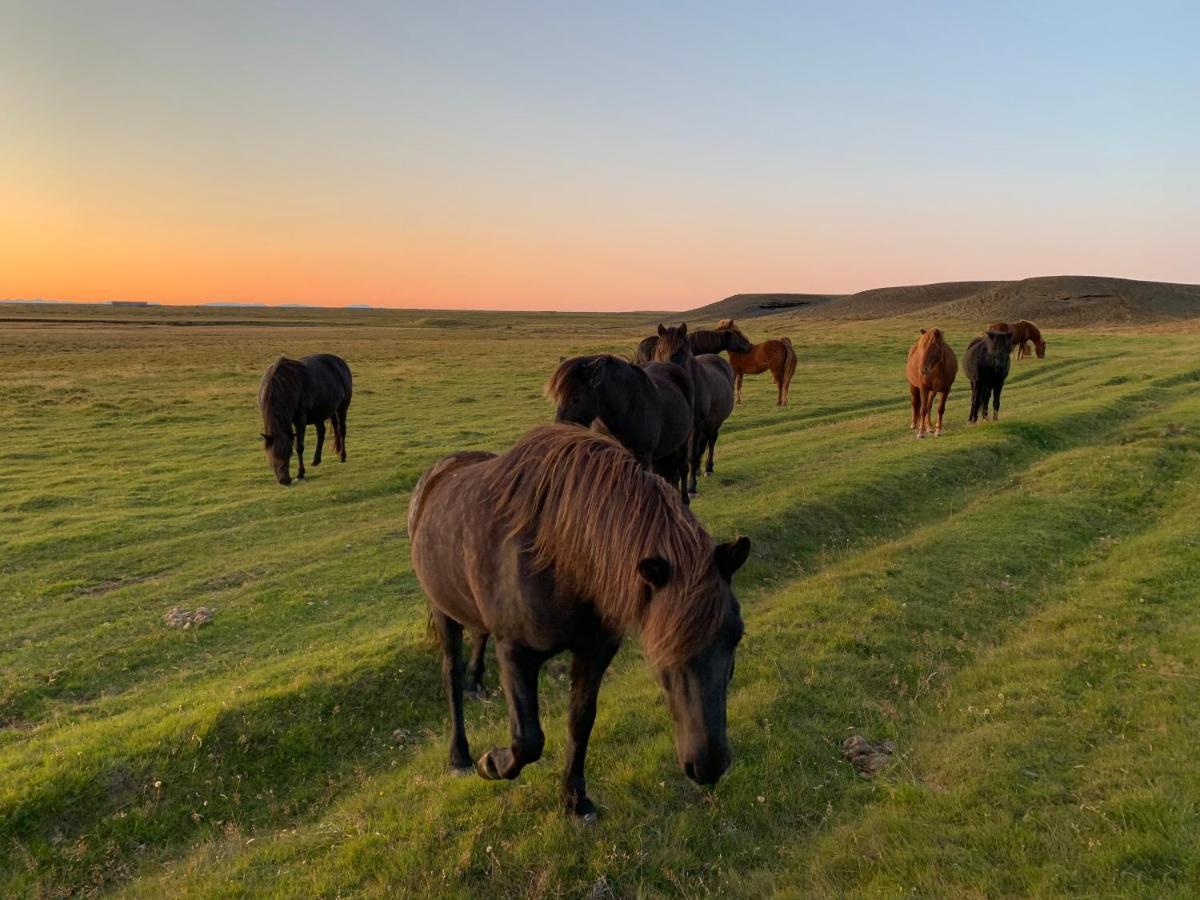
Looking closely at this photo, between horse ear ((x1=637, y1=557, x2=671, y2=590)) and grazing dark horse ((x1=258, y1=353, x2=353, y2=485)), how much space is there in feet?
41.6

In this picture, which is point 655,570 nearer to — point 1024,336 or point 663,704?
point 663,704

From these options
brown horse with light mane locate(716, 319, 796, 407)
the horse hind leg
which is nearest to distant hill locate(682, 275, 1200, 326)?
brown horse with light mane locate(716, 319, 796, 407)

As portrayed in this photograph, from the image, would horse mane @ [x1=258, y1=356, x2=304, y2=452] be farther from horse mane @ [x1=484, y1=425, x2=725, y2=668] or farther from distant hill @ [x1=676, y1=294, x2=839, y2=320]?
distant hill @ [x1=676, y1=294, x2=839, y2=320]

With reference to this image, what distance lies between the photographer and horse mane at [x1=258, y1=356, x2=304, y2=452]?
542 inches

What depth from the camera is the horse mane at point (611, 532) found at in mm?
2926

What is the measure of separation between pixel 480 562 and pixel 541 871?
161 cm

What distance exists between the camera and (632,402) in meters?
8.53

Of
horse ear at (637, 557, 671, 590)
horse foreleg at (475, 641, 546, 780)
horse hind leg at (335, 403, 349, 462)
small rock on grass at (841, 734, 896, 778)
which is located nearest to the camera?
horse ear at (637, 557, 671, 590)

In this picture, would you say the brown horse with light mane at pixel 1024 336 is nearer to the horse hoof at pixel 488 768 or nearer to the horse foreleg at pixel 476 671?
the horse foreleg at pixel 476 671

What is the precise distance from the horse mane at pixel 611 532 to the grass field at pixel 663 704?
1.54 meters

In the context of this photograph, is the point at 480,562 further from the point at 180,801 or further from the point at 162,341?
the point at 162,341

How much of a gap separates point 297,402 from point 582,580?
41.4ft

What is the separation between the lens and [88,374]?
111 feet

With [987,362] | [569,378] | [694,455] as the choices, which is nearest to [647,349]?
[694,455]
